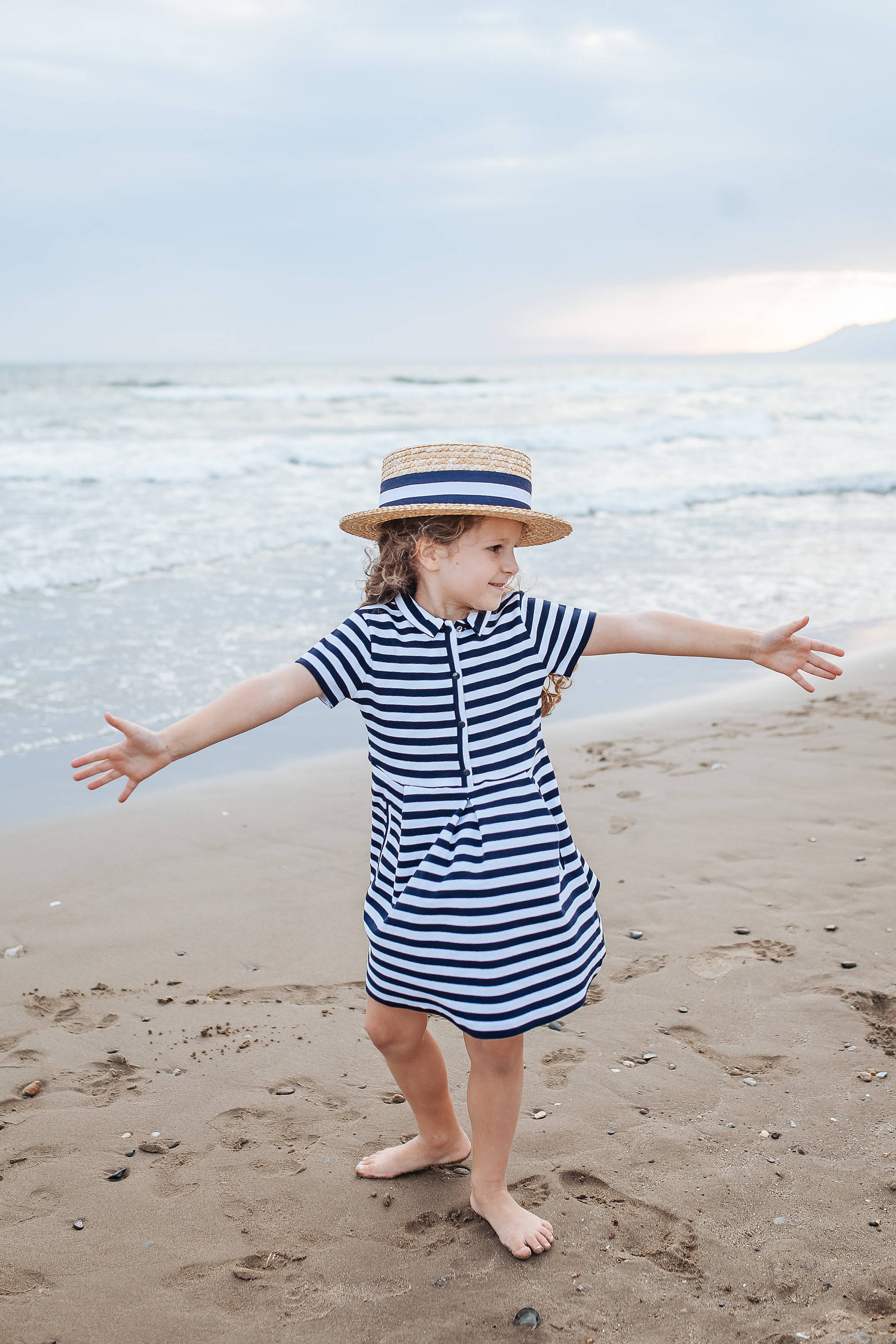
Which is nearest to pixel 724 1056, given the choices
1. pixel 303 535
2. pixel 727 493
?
pixel 303 535

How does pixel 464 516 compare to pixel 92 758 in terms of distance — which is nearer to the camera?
pixel 92 758

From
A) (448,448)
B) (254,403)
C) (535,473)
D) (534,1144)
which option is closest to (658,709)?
(534,1144)

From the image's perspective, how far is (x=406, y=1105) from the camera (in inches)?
107

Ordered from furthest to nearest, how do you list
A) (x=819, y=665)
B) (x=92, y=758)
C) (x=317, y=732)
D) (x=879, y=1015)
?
(x=317, y=732), (x=879, y=1015), (x=819, y=665), (x=92, y=758)

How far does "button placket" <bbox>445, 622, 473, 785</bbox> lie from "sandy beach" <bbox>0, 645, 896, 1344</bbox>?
1036 millimetres

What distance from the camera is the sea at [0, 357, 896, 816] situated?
21.1 feet

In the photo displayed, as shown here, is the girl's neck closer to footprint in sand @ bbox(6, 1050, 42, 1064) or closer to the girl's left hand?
the girl's left hand

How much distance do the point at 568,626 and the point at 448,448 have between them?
0.45m

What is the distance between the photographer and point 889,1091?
2611 millimetres

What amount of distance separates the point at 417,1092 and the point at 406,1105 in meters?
0.38

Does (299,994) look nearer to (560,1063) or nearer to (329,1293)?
(560,1063)

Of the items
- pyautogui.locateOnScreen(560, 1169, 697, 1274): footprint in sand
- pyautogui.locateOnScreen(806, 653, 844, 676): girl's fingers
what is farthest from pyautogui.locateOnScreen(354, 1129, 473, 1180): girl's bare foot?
pyautogui.locateOnScreen(806, 653, 844, 676): girl's fingers

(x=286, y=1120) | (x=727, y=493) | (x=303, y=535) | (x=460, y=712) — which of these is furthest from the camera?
(x=727, y=493)

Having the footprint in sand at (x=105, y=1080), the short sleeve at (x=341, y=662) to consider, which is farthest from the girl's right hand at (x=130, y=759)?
the footprint in sand at (x=105, y=1080)
